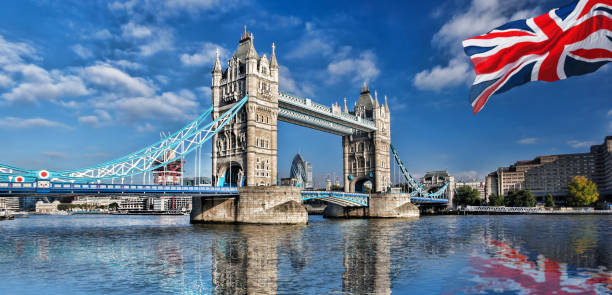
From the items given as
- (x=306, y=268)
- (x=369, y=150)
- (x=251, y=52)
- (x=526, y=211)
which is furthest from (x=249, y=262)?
(x=526, y=211)

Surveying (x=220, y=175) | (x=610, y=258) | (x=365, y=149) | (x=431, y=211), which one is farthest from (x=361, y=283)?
(x=431, y=211)

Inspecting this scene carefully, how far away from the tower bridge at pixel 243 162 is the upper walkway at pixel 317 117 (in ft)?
0.52

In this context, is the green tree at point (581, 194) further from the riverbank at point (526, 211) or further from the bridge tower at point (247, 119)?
the bridge tower at point (247, 119)

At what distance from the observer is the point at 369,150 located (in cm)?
8788

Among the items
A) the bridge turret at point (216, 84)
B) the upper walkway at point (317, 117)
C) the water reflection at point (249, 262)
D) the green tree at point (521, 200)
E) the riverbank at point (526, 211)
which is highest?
the bridge turret at point (216, 84)

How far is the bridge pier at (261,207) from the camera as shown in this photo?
2012 inches

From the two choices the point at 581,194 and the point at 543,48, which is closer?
the point at 543,48

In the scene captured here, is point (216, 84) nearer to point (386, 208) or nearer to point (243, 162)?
point (243, 162)

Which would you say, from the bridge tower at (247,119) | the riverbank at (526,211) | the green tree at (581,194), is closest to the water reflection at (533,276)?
the bridge tower at (247,119)

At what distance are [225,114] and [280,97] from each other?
10.1 m

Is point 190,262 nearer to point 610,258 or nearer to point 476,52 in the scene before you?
point 476,52

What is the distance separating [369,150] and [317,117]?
1790 centimetres

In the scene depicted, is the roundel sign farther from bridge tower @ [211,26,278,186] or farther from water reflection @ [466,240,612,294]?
water reflection @ [466,240,612,294]

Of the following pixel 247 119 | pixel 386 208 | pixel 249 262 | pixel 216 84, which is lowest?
pixel 386 208
